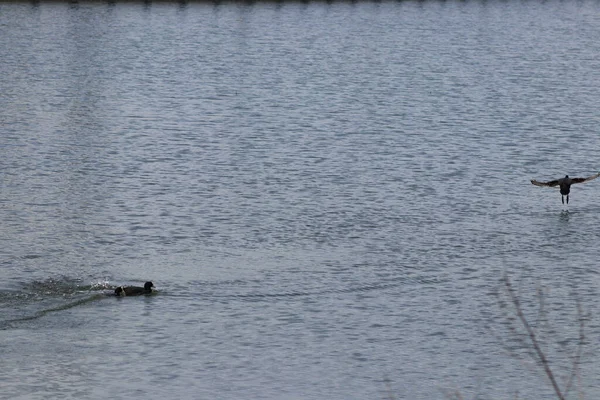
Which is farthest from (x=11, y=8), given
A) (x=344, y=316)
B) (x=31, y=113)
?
(x=344, y=316)

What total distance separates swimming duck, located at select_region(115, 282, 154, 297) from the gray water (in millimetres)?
251

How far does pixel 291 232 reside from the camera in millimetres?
36594

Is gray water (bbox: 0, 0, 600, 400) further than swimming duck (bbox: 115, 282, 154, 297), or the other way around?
swimming duck (bbox: 115, 282, 154, 297)

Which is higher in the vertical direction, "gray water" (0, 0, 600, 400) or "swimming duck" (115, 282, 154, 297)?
"swimming duck" (115, 282, 154, 297)

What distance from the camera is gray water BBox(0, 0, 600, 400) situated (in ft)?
85.7

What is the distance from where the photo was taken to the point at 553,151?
169 ft

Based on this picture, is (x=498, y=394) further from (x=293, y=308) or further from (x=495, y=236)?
(x=495, y=236)

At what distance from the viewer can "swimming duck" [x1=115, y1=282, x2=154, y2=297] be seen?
29.9 m

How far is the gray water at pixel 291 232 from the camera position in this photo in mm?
26125

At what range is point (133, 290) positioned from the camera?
3006 cm

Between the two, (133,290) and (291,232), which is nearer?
(133,290)

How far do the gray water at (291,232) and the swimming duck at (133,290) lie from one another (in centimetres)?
25

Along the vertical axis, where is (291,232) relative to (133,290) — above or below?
below

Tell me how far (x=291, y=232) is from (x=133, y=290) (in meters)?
7.59
